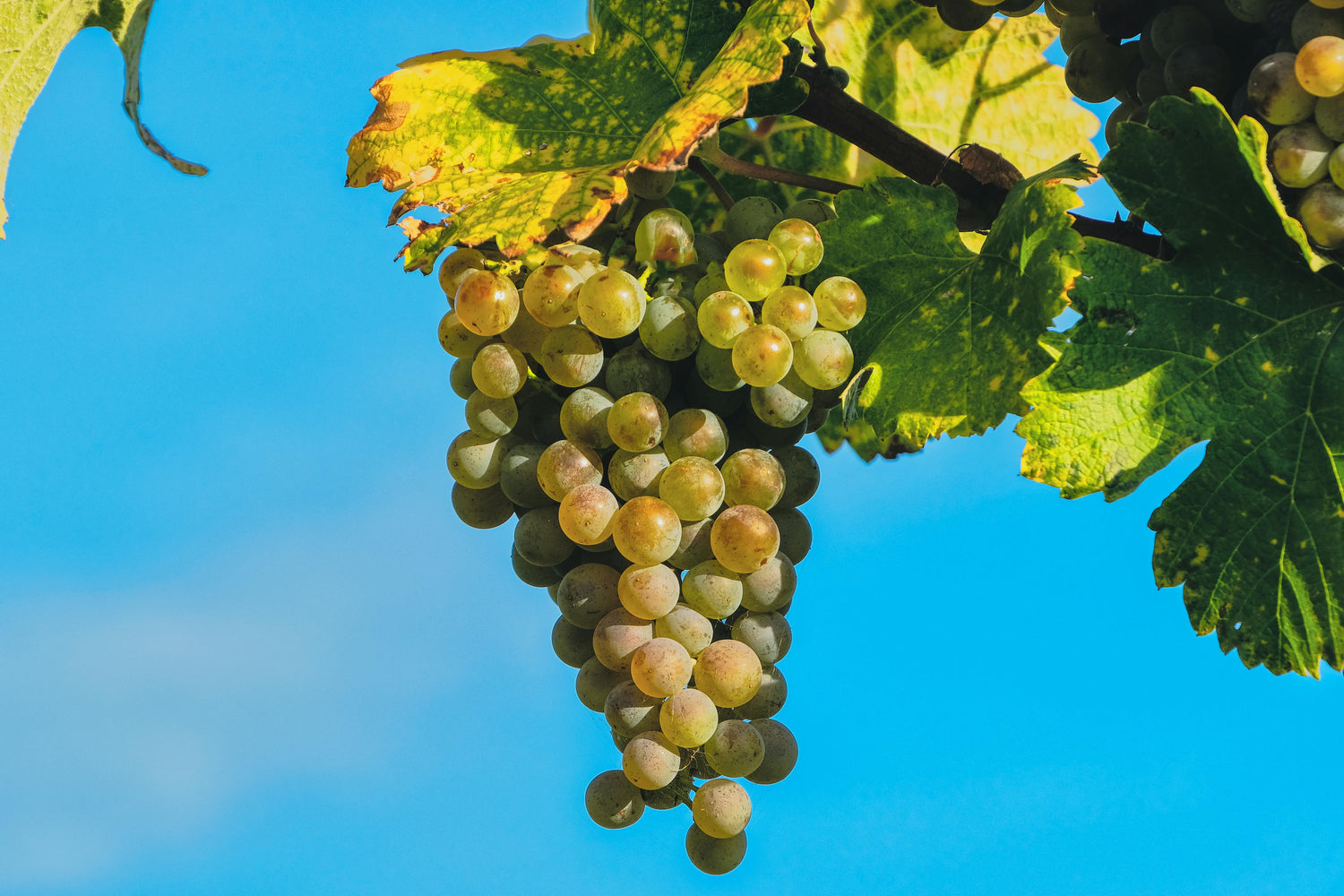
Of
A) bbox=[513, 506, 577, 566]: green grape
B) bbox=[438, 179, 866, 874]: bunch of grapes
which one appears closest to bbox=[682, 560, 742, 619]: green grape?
bbox=[438, 179, 866, 874]: bunch of grapes

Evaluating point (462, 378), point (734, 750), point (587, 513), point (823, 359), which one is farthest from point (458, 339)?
point (734, 750)

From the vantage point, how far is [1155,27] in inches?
39.8

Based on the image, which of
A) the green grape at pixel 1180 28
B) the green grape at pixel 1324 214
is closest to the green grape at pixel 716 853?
the green grape at pixel 1324 214

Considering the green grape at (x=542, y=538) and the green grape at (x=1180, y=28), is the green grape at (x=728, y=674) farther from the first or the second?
the green grape at (x=1180, y=28)

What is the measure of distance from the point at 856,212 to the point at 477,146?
0.33m

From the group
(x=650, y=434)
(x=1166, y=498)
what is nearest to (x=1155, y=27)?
(x=1166, y=498)

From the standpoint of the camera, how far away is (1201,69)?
3.19ft

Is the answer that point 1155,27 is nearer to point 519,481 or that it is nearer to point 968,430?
point 968,430

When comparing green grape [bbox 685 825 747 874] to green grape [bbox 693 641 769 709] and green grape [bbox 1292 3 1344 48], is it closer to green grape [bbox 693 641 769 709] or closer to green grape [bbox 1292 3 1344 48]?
green grape [bbox 693 641 769 709]

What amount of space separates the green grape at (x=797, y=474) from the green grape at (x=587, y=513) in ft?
0.53

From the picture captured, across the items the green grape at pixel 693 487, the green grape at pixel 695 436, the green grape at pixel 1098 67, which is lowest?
the green grape at pixel 693 487

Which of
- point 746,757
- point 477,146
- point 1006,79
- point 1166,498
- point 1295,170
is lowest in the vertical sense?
point 746,757

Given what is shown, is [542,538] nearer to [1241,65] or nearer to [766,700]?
[766,700]

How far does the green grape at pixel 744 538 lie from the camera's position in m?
0.93
